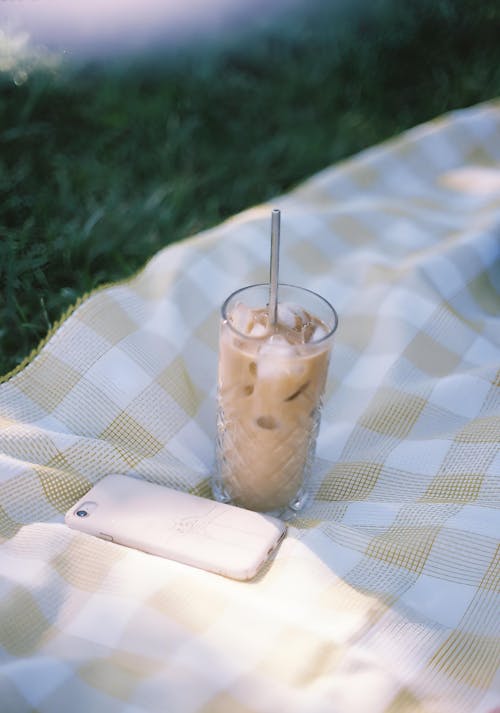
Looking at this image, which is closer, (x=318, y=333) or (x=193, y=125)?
(x=318, y=333)

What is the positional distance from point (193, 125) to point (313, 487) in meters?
1.51

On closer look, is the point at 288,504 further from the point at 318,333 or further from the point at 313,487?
the point at 318,333

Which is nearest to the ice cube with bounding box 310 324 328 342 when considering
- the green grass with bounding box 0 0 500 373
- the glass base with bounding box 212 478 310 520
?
the glass base with bounding box 212 478 310 520

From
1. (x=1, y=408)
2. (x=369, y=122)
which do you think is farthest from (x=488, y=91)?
(x=1, y=408)

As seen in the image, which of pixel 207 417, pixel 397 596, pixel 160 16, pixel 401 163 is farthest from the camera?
pixel 160 16

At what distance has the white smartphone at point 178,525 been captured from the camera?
3.49 feet

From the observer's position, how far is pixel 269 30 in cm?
280

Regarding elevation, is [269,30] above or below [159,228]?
above

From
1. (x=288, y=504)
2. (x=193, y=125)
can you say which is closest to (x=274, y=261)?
(x=288, y=504)

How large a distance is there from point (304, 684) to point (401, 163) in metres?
1.65

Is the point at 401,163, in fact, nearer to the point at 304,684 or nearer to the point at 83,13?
the point at 83,13

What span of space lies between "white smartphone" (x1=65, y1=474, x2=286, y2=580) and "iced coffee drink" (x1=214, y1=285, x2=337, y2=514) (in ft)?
0.20

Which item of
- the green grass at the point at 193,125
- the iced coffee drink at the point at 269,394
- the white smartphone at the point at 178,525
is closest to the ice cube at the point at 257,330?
the iced coffee drink at the point at 269,394

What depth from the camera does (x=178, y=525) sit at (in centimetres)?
111
